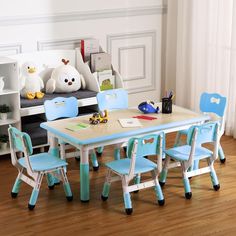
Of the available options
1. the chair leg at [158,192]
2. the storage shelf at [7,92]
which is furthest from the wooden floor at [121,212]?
the storage shelf at [7,92]

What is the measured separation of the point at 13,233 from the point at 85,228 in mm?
524

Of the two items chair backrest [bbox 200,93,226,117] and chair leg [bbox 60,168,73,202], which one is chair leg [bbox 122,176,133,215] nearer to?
chair leg [bbox 60,168,73,202]

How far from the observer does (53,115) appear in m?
5.50

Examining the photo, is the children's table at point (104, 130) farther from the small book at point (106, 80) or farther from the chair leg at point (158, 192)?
the small book at point (106, 80)

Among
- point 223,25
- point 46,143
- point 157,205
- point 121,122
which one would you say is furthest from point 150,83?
point 157,205

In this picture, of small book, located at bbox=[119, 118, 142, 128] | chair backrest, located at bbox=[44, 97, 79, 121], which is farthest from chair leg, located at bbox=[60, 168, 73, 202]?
chair backrest, located at bbox=[44, 97, 79, 121]

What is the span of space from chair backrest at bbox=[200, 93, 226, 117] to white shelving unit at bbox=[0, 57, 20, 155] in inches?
70.7

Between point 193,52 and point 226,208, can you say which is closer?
point 226,208

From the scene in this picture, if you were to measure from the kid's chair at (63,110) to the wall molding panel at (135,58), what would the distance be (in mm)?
1535

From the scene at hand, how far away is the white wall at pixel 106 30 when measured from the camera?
6301 mm

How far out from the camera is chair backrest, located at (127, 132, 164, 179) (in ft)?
15.0

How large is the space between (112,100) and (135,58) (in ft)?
4.96

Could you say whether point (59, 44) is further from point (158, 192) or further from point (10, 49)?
point (158, 192)

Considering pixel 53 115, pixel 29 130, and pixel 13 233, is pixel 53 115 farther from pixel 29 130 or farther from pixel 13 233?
pixel 13 233
